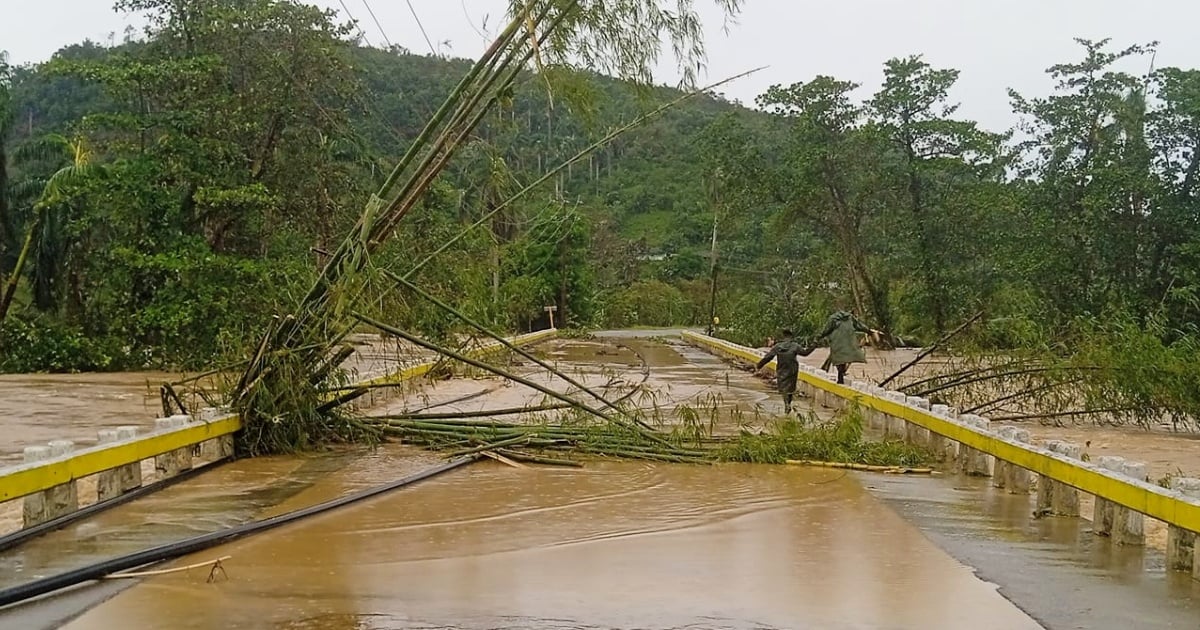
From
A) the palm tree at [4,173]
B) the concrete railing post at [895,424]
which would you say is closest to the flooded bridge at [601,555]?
the concrete railing post at [895,424]

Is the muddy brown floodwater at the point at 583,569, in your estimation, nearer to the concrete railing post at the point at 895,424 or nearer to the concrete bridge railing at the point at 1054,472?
the concrete bridge railing at the point at 1054,472

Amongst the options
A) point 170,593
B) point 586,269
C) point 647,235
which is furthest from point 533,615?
point 647,235

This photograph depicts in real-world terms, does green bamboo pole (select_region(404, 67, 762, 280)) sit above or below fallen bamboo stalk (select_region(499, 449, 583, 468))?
above

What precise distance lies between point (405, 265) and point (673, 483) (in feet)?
13.4

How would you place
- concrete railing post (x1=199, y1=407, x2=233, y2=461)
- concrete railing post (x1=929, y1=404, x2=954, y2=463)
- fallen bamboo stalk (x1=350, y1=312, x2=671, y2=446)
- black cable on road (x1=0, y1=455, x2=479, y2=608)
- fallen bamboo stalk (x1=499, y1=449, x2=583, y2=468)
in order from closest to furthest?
black cable on road (x1=0, y1=455, x2=479, y2=608) → concrete railing post (x1=199, y1=407, x2=233, y2=461) → fallen bamboo stalk (x1=499, y1=449, x2=583, y2=468) → fallen bamboo stalk (x1=350, y1=312, x2=671, y2=446) → concrete railing post (x1=929, y1=404, x2=954, y2=463)

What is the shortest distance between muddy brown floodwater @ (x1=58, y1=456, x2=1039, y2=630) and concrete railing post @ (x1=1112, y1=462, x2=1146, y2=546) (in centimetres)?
115

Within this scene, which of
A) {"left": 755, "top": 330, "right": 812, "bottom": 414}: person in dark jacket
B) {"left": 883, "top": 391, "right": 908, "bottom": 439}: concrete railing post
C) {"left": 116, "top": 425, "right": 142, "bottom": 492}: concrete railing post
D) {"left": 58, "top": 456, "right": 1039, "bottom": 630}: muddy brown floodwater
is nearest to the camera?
{"left": 58, "top": 456, "right": 1039, "bottom": 630}: muddy brown floodwater

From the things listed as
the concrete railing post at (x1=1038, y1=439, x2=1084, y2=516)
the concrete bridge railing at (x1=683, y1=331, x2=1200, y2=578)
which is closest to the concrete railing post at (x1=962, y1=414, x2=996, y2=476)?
the concrete bridge railing at (x1=683, y1=331, x2=1200, y2=578)

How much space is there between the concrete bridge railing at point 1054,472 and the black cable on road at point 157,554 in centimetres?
488

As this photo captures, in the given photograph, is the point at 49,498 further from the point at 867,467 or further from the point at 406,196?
the point at 867,467

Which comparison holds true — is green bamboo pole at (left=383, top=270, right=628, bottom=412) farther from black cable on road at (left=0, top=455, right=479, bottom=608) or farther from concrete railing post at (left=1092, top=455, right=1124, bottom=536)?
concrete railing post at (left=1092, top=455, right=1124, bottom=536)

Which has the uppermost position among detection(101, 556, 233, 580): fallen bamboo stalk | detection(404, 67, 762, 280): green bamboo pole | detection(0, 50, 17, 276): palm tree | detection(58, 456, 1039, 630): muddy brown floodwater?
detection(0, 50, 17, 276): palm tree

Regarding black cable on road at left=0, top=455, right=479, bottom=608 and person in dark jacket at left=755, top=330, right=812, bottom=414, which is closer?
black cable on road at left=0, top=455, right=479, bottom=608

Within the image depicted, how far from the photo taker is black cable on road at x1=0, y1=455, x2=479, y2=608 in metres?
5.40
